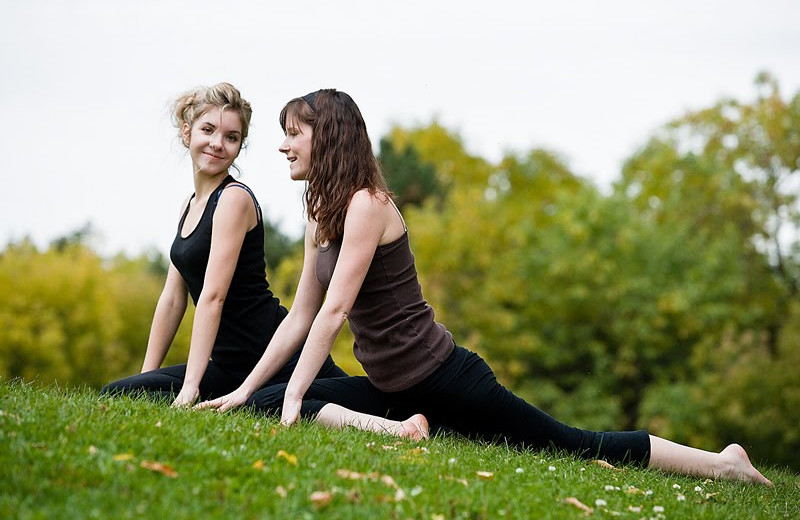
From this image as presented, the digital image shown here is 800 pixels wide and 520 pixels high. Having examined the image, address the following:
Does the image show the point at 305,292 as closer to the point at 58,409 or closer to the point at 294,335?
the point at 294,335

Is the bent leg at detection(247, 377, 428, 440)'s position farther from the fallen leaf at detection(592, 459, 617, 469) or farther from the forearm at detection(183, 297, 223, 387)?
the fallen leaf at detection(592, 459, 617, 469)

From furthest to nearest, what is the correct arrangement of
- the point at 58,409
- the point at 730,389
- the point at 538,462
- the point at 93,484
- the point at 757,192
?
1. the point at 757,192
2. the point at 730,389
3. the point at 538,462
4. the point at 58,409
5. the point at 93,484

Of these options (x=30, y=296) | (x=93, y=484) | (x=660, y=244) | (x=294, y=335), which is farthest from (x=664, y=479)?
(x=30, y=296)

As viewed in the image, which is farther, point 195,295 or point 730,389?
point 730,389

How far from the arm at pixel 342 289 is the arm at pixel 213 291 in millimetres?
770

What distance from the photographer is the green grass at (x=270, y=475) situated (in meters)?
3.93

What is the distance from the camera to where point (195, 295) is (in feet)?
23.3

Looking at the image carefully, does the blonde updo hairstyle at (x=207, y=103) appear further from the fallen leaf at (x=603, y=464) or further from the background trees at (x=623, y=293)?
the background trees at (x=623, y=293)

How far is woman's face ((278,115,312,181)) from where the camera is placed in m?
6.17

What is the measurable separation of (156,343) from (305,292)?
148cm

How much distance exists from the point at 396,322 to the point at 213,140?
194cm

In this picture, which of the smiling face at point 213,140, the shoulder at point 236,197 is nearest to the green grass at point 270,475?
the shoulder at point 236,197

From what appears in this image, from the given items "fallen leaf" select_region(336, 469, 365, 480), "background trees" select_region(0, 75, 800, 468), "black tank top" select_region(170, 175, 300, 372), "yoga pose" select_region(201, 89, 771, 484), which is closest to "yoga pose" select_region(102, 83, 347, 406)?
"black tank top" select_region(170, 175, 300, 372)

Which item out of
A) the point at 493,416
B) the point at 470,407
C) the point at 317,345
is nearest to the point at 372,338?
the point at 317,345
